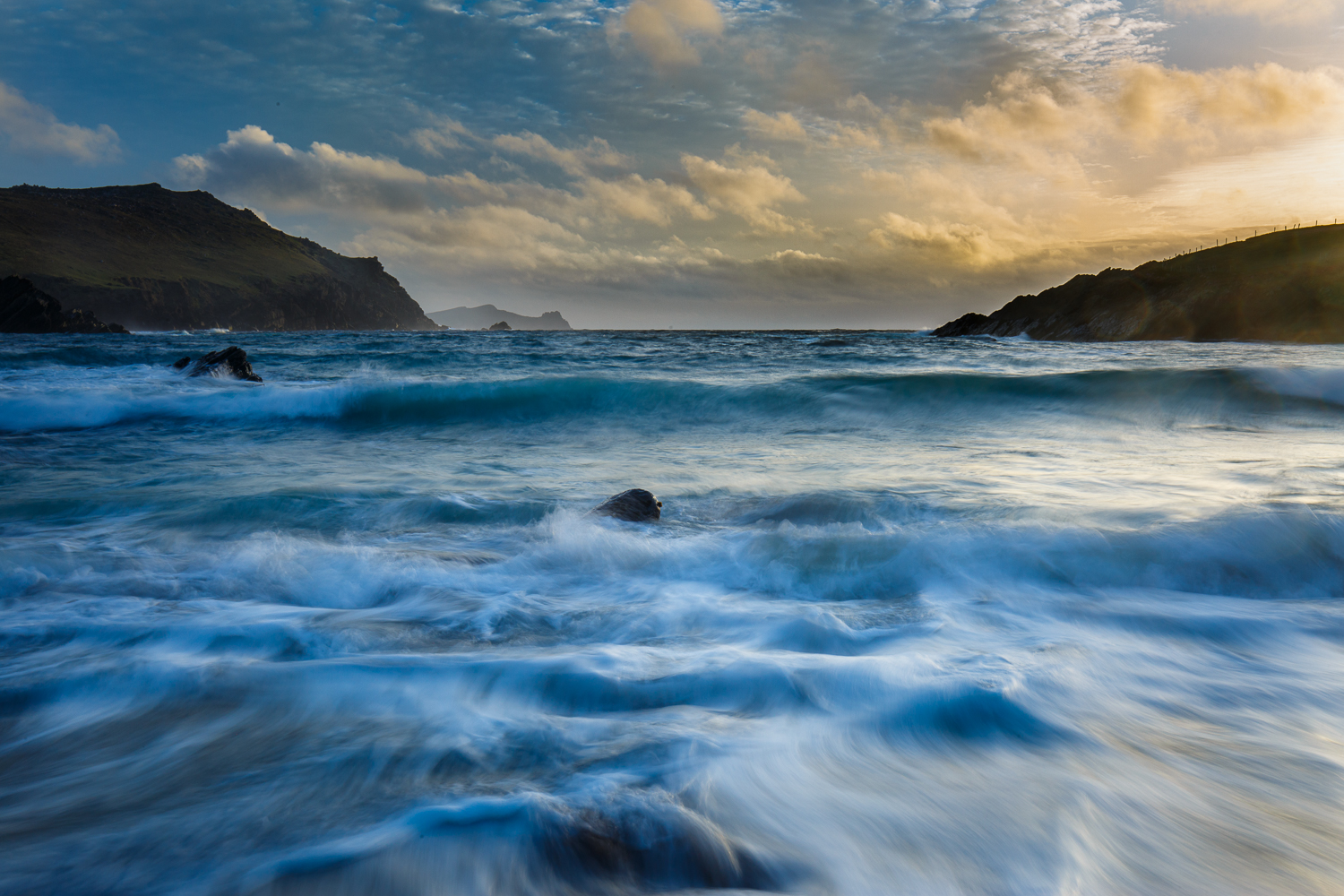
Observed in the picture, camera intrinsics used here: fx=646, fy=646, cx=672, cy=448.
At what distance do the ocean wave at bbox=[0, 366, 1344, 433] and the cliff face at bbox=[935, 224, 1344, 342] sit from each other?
107 ft

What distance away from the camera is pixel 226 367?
15.1 metres

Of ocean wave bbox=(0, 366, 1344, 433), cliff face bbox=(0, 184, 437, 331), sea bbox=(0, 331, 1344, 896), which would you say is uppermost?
cliff face bbox=(0, 184, 437, 331)

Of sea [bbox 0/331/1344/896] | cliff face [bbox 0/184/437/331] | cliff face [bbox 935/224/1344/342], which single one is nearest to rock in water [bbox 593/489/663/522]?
sea [bbox 0/331/1344/896]

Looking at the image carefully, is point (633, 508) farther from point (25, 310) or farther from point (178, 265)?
point (178, 265)

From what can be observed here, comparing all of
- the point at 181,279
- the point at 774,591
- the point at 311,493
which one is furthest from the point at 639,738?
the point at 181,279

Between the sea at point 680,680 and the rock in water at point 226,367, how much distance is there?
882 cm

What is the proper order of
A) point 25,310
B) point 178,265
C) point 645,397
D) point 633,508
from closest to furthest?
1. point 633,508
2. point 645,397
3. point 25,310
4. point 178,265

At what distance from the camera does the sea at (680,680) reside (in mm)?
1760

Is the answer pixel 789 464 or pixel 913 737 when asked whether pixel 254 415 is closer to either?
pixel 789 464

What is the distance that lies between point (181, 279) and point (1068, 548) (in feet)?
432

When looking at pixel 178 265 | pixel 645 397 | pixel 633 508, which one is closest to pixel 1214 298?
pixel 645 397

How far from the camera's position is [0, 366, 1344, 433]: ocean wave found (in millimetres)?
11281

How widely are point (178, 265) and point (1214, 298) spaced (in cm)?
14059

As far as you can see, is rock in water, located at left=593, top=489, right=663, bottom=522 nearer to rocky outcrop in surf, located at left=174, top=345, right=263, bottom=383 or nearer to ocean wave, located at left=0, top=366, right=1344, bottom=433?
ocean wave, located at left=0, top=366, right=1344, bottom=433
